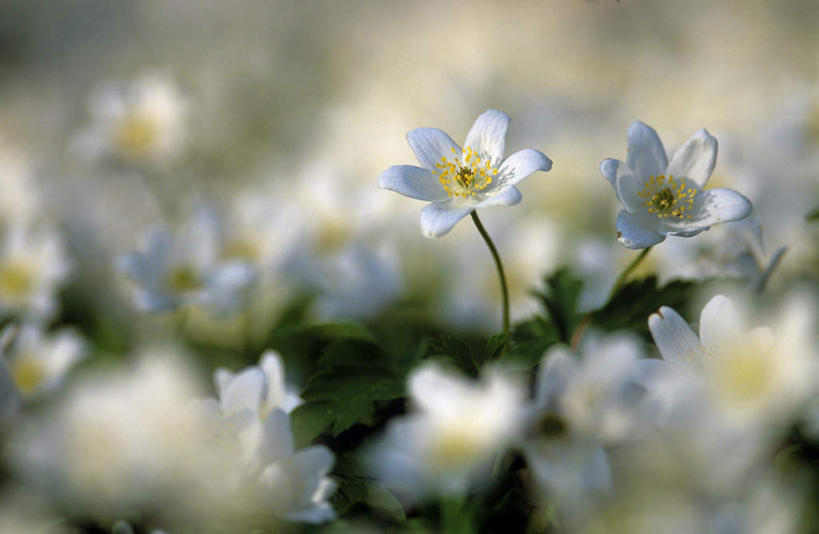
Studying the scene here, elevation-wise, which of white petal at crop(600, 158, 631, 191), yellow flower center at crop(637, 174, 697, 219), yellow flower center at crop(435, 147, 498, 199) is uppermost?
yellow flower center at crop(435, 147, 498, 199)

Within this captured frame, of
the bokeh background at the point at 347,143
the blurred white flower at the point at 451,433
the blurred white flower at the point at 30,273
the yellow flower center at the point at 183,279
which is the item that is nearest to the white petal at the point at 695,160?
the bokeh background at the point at 347,143

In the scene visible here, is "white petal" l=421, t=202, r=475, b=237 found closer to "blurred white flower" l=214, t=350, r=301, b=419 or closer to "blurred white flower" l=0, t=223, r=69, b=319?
"blurred white flower" l=214, t=350, r=301, b=419

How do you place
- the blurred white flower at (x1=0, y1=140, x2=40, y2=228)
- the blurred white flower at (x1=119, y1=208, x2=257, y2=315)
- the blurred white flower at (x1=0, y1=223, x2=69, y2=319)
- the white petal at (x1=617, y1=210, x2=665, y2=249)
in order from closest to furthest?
the white petal at (x1=617, y1=210, x2=665, y2=249), the blurred white flower at (x1=119, y1=208, x2=257, y2=315), the blurred white flower at (x1=0, y1=223, x2=69, y2=319), the blurred white flower at (x1=0, y1=140, x2=40, y2=228)

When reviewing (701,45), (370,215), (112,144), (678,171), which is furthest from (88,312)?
(701,45)

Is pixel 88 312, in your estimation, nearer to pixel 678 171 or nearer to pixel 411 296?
pixel 411 296

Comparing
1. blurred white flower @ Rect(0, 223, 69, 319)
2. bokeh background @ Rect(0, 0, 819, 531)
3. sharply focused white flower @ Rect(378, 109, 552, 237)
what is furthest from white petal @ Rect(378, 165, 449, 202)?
blurred white flower @ Rect(0, 223, 69, 319)
